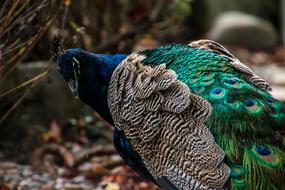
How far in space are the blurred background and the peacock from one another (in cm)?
79

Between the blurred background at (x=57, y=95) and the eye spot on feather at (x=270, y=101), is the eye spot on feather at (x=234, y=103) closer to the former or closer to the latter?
the eye spot on feather at (x=270, y=101)

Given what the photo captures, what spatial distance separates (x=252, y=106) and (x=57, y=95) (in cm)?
328

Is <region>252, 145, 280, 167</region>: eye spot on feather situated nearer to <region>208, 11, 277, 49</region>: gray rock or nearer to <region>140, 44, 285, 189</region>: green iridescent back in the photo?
<region>140, 44, 285, 189</region>: green iridescent back

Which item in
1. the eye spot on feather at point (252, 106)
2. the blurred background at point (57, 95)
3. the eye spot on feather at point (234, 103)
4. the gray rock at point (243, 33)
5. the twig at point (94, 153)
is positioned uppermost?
the eye spot on feather at point (234, 103)

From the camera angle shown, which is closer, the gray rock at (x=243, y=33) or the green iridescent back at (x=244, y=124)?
the green iridescent back at (x=244, y=124)

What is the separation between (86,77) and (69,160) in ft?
6.18

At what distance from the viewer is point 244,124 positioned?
11.5 ft

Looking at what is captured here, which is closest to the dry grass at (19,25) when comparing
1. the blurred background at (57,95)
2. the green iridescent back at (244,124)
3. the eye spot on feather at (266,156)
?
the blurred background at (57,95)

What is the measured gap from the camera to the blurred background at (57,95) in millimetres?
4609

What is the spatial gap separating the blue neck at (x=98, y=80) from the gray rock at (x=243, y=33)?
976 centimetres

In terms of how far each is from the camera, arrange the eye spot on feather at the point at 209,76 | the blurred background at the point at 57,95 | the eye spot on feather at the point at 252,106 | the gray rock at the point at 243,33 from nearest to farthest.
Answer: the eye spot on feather at the point at 252,106 < the eye spot on feather at the point at 209,76 < the blurred background at the point at 57,95 < the gray rock at the point at 243,33

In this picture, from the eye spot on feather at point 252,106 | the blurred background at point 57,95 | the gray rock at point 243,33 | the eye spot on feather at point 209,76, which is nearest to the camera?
the eye spot on feather at point 252,106

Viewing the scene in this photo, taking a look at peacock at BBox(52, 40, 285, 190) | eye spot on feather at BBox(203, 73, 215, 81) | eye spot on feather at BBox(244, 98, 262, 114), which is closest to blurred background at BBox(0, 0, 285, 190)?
peacock at BBox(52, 40, 285, 190)

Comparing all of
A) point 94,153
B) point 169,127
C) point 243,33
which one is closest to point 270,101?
point 169,127
